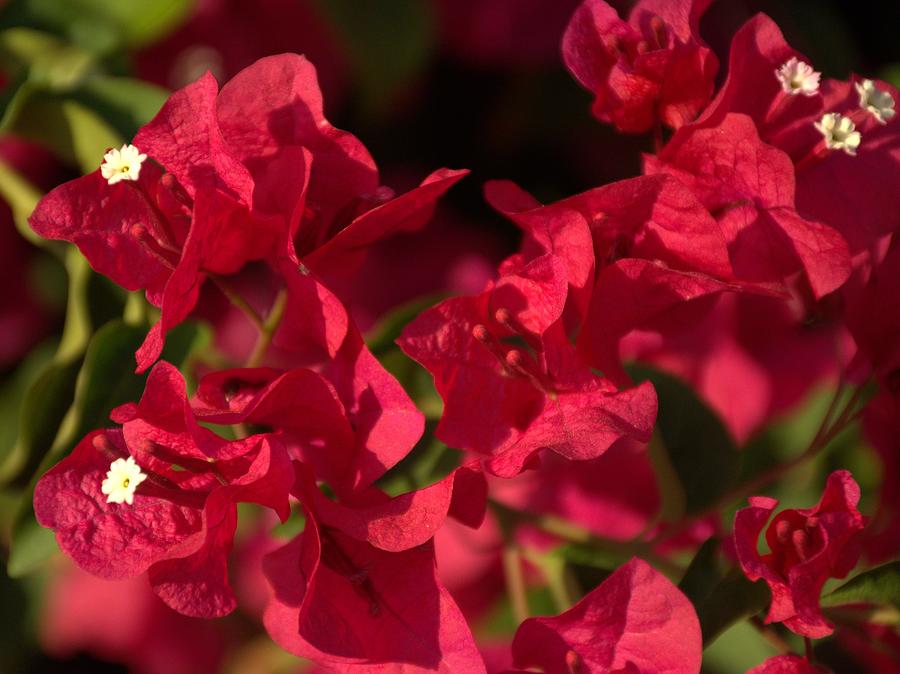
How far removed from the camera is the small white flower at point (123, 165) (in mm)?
782

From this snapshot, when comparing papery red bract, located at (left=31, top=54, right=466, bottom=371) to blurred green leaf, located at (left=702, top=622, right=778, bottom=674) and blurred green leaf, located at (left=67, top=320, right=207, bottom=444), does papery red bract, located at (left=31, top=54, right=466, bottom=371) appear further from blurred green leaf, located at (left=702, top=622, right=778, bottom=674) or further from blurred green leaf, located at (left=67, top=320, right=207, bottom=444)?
blurred green leaf, located at (left=702, top=622, right=778, bottom=674)

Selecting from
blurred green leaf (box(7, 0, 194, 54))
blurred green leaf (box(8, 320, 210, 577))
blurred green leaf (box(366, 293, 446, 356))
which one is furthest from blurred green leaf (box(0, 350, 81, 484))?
blurred green leaf (box(7, 0, 194, 54))

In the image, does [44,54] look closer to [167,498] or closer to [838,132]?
[167,498]

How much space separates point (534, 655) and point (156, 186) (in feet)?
1.39

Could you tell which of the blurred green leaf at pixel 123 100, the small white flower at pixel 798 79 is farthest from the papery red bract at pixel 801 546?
the blurred green leaf at pixel 123 100

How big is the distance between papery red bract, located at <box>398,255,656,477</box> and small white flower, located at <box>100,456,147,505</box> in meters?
0.19

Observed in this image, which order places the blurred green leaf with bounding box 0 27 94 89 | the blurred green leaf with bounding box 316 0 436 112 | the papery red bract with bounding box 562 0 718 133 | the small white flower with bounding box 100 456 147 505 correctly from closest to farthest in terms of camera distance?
the small white flower with bounding box 100 456 147 505
the papery red bract with bounding box 562 0 718 133
the blurred green leaf with bounding box 0 27 94 89
the blurred green leaf with bounding box 316 0 436 112

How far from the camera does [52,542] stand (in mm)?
841

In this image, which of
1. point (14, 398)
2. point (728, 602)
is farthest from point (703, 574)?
point (14, 398)

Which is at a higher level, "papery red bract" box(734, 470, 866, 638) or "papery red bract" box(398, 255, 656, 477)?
"papery red bract" box(398, 255, 656, 477)

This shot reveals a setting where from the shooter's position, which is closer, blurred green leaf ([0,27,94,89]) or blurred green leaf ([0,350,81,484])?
blurred green leaf ([0,350,81,484])

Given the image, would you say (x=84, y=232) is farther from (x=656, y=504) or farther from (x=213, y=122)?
(x=656, y=504)

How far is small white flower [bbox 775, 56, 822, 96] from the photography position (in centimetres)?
81

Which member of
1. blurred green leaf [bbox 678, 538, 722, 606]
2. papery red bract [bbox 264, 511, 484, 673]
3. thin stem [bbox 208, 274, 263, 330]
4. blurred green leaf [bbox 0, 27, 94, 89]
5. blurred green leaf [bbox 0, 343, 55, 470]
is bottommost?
blurred green leaf [bbox 0, 343, 55, 470]
